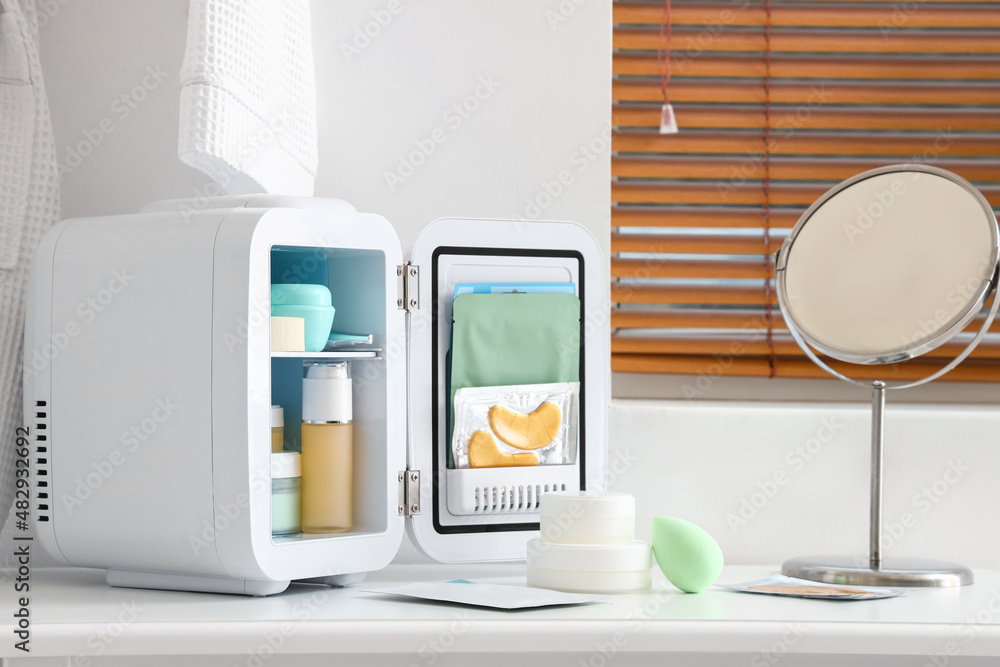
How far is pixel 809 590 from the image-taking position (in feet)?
2.97

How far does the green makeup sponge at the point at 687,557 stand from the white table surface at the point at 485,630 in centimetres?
5

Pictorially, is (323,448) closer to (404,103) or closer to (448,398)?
(448,398)

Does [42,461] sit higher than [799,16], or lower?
lower

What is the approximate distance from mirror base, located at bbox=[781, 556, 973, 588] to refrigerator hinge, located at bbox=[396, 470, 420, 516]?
41 cm

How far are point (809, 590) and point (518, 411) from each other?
1.12 ft

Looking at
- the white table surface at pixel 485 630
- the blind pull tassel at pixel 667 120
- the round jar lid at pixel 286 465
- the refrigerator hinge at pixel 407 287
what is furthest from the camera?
the blind pull tassel at pixel 667 120

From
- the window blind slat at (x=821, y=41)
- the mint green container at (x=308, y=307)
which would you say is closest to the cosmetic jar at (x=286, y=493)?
the mint green container at (x=308, y=307)

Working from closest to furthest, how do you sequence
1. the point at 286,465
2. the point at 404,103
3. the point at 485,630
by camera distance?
1. the point at 485,630
2. the point at 286,465
3. the point at 404,103

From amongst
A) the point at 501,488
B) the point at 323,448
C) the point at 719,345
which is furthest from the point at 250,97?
the point at 719,345

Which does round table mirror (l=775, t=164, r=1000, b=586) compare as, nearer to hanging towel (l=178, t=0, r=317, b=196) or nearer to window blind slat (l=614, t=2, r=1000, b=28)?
window blind slat (l=614, t=2, r=1000, b=28)

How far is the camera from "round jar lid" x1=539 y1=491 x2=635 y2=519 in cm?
89

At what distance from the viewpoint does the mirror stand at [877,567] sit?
0.96 meters

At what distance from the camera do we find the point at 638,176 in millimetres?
1323

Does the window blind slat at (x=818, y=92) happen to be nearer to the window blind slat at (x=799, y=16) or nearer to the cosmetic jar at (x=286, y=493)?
the window blind slat at (x=799, y=16)
